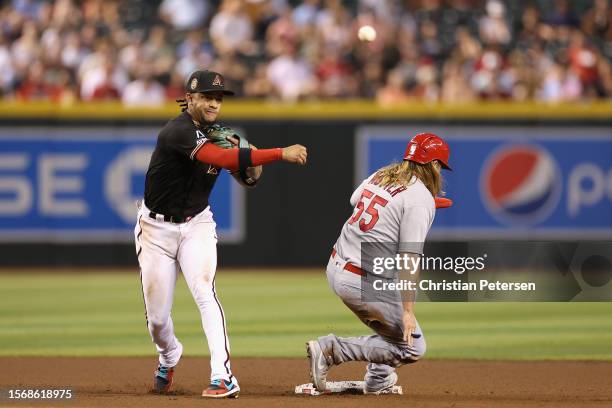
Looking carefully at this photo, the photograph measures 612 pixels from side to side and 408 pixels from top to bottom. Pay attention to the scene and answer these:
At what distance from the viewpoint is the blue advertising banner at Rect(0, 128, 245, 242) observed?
51.2ft

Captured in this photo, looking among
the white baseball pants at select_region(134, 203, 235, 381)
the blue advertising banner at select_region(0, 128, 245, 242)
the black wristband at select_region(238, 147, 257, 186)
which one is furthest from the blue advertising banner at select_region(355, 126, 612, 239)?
the black wristband at select_region(238, 147, 257, 186)

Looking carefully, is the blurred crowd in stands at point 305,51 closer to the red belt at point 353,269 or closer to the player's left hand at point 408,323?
the red belt at point 353,269

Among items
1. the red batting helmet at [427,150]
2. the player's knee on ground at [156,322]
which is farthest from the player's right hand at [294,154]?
the player's knee on ground at [156,322]

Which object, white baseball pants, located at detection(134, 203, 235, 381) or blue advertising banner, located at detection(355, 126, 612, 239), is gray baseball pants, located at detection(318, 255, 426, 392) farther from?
blue advertising banner, located at detection(355, 126, 612, 239)

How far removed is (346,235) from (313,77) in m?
9.95

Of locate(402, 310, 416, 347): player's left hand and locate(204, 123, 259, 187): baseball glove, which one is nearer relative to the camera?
locate(402, 310, 416, 347): player's left hand

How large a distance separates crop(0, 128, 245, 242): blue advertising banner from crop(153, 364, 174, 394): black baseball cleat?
845 centimetres

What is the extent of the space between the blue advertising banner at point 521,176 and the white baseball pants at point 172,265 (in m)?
9.08

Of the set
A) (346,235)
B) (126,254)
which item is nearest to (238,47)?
(126,254)

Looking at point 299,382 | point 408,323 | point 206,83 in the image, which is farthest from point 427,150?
point 299,382

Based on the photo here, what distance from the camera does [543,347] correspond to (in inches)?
384

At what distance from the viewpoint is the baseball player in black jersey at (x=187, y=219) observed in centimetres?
682

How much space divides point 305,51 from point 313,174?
2190 mm

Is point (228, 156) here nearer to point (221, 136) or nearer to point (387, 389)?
point (221, 136)
